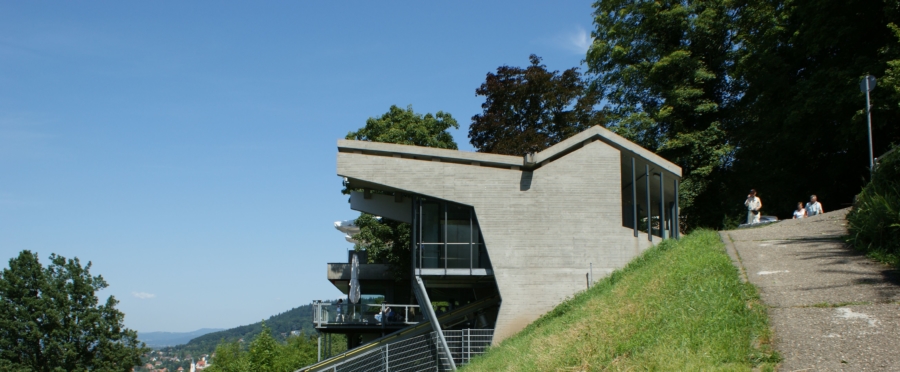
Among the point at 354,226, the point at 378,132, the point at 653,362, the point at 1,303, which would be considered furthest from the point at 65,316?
the point at 653,362

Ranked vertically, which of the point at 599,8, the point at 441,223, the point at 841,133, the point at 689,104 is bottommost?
the point at 441,223

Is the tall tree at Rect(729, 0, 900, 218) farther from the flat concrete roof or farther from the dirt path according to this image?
the dirt path

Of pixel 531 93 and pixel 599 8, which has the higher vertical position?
pixel 599 8

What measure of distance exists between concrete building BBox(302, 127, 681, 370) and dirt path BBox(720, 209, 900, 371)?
9.47m

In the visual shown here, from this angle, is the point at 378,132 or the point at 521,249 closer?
the point at 521,249

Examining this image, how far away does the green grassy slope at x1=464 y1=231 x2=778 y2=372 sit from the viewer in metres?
9.07

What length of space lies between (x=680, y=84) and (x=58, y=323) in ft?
142

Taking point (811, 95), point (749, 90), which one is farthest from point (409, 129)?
point (811, 95)

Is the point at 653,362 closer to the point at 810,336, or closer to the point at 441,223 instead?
the point at 810,336

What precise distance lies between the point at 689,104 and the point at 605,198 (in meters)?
14.4

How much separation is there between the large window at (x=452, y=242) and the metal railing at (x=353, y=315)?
644cm

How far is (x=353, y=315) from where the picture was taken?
31.3 meters

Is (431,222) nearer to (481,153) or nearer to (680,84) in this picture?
(481,153)

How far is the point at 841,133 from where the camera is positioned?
29047mm
